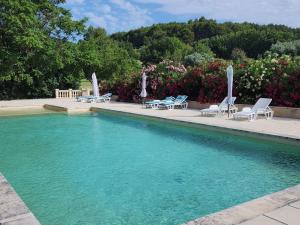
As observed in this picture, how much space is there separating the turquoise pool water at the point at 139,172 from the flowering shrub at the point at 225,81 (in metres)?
4.11

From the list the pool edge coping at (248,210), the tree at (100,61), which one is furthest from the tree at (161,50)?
the pool edge coping at (248,210)

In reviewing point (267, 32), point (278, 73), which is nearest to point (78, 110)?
point (278, 73)

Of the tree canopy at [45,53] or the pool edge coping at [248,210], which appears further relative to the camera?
the tree canopy at [45,53]

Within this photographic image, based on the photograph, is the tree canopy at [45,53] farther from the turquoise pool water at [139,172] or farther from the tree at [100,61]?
the turquoise pool water at [139,172]

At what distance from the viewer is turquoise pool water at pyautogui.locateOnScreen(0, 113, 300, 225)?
5230mm

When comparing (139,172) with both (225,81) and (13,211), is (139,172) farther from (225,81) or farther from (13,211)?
(225,81)

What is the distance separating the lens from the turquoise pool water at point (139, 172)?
5230 mm

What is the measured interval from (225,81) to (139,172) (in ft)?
29.4

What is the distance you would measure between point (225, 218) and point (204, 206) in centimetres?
156

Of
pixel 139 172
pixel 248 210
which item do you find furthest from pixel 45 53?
pixel 248 210

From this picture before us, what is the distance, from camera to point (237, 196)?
5.62 m

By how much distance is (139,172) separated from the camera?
717 cm

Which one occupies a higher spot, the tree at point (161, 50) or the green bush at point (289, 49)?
the tree at point (161, 50)

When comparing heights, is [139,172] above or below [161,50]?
below
